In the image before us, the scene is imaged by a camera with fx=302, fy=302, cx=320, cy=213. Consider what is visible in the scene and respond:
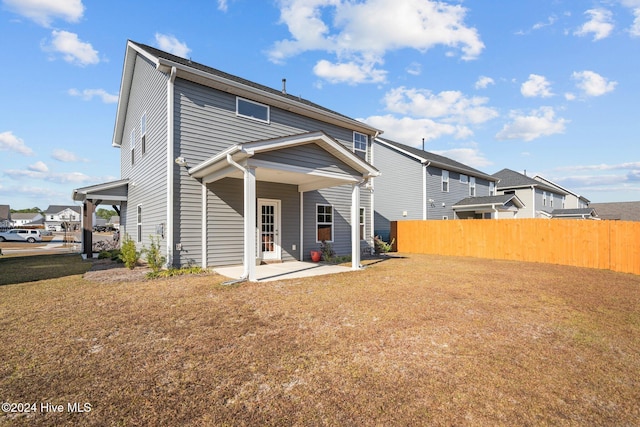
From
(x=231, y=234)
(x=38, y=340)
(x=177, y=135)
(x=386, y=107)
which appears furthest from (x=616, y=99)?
(x=38, y=340)

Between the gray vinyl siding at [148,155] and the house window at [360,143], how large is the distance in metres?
7.79

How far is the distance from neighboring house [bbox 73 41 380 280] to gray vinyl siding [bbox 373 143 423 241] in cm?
630

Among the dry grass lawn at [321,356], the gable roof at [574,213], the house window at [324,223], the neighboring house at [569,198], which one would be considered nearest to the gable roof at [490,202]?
the gable roof at [574,213]

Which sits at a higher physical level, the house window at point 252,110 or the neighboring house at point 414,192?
the house window at point 252,110

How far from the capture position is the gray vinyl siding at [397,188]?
1860 cm

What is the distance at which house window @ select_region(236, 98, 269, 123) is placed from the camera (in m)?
10.2

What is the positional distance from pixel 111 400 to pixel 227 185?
7578 millimetres

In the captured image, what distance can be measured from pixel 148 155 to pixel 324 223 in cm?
693

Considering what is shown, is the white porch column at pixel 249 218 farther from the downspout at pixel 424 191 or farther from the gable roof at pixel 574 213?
the gable roof at pixel 574 213

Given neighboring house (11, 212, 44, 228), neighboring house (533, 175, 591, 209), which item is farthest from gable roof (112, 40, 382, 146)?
neighboring house (11, 212, 44, 228)

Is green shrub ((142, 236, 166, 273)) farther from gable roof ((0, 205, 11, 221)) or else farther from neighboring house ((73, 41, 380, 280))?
gable roof ((0, 205, 11, 221))

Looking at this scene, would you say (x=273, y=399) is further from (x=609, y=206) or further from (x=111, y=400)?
(x=609, y=206)

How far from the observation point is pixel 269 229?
10.8m

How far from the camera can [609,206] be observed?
41188 mm
